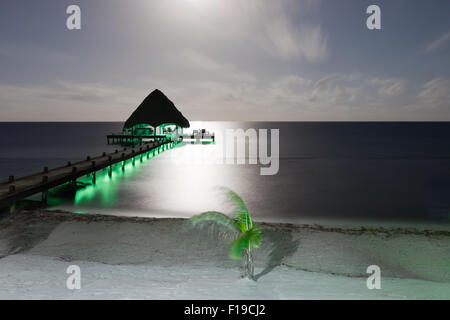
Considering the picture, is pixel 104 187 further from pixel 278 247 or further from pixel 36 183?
pixel 278 247

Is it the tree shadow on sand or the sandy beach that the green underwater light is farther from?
the tree shadow on sand

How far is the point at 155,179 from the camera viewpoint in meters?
22.4

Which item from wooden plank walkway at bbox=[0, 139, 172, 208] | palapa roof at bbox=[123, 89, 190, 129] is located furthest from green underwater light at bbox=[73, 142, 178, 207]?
palapa roof at bbox=[123, 89, 190, 129]

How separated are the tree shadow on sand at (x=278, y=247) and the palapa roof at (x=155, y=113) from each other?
1283 inches

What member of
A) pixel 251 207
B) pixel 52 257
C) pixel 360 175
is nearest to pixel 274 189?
pixel 251 207

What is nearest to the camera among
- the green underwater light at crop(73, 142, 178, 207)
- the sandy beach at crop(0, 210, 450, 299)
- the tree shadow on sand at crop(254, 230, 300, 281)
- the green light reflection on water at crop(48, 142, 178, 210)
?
the sandy beach at crop(0, 210, 450, 299)

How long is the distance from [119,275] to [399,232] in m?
9.16

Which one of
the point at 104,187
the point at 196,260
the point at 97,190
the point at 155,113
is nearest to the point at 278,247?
the point at 196,260

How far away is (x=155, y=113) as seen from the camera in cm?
4041

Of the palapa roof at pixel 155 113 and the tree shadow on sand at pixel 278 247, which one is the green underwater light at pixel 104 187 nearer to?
the tree shadow on sand at pixel 278 247

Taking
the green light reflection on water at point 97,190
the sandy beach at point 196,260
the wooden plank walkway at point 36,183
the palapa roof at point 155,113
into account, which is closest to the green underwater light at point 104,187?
the green light reflection on water at point 97,190

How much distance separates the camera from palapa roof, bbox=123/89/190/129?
3975cm

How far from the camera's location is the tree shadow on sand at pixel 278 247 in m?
7.03

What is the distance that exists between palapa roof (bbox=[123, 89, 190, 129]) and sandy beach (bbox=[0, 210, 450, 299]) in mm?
29476
